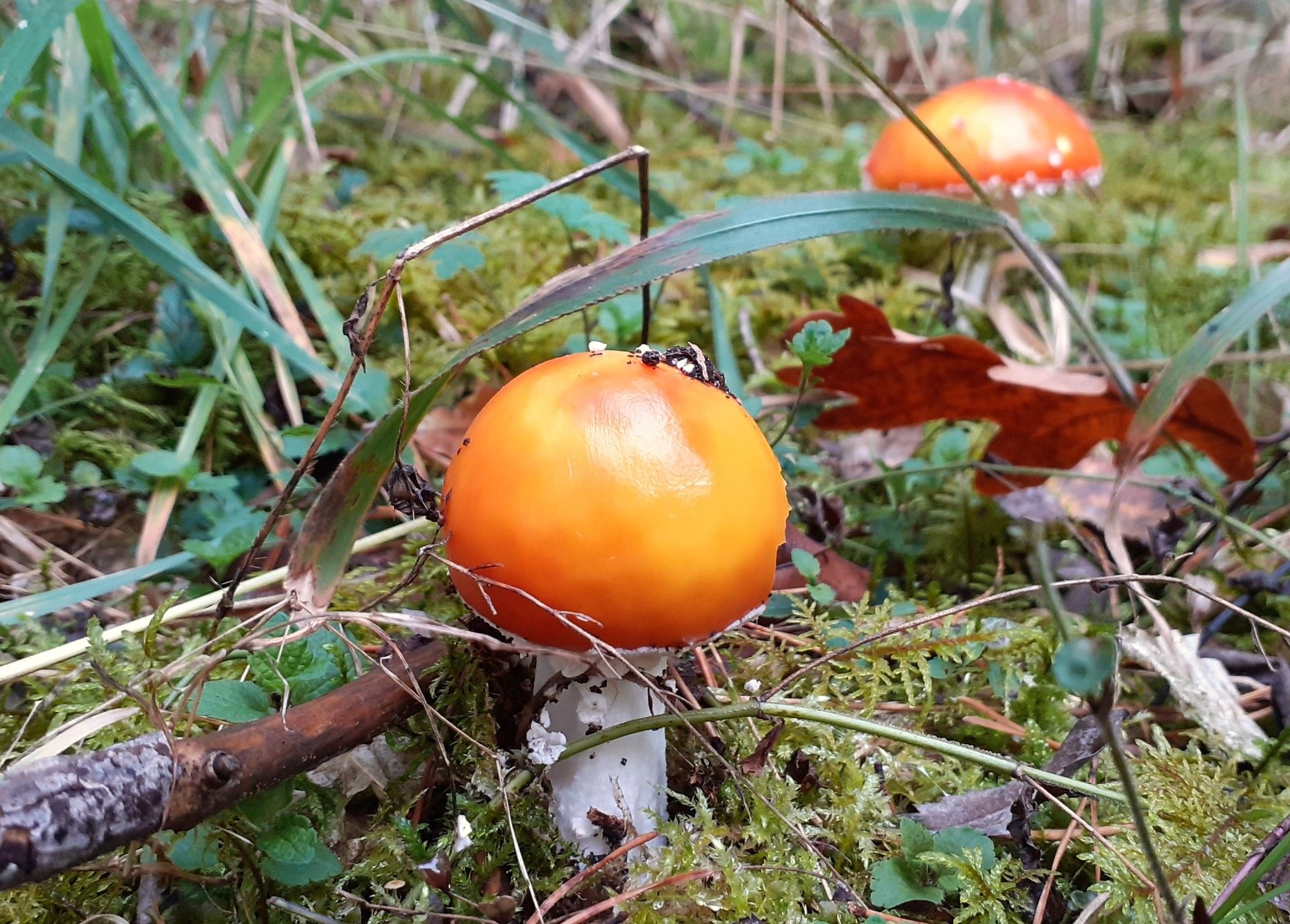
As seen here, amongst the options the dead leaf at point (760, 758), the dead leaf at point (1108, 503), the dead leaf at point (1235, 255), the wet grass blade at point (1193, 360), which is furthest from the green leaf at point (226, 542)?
the dead leaf at point (1235, 255)

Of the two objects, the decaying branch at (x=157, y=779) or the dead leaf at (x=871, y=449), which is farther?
the dead leaf at (x=871, y=449)

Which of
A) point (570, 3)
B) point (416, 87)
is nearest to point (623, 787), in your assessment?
point (416, 87)

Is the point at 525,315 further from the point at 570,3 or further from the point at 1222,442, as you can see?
→ the point at 570,3

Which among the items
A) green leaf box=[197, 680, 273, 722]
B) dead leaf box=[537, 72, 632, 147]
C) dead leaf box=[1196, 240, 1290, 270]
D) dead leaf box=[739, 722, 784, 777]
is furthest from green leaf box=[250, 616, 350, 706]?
dead leaf box=[1196, 240, 1290, 270]

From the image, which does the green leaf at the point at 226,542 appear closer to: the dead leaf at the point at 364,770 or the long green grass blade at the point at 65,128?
the dead leaf at the point at 364,770

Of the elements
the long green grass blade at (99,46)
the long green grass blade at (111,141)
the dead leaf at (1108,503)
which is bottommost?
the dead leaf at (1108,503)

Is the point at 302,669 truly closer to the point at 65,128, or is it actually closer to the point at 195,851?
the point at 195,851

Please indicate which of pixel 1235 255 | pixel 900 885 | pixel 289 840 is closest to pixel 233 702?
pixel 289 840
